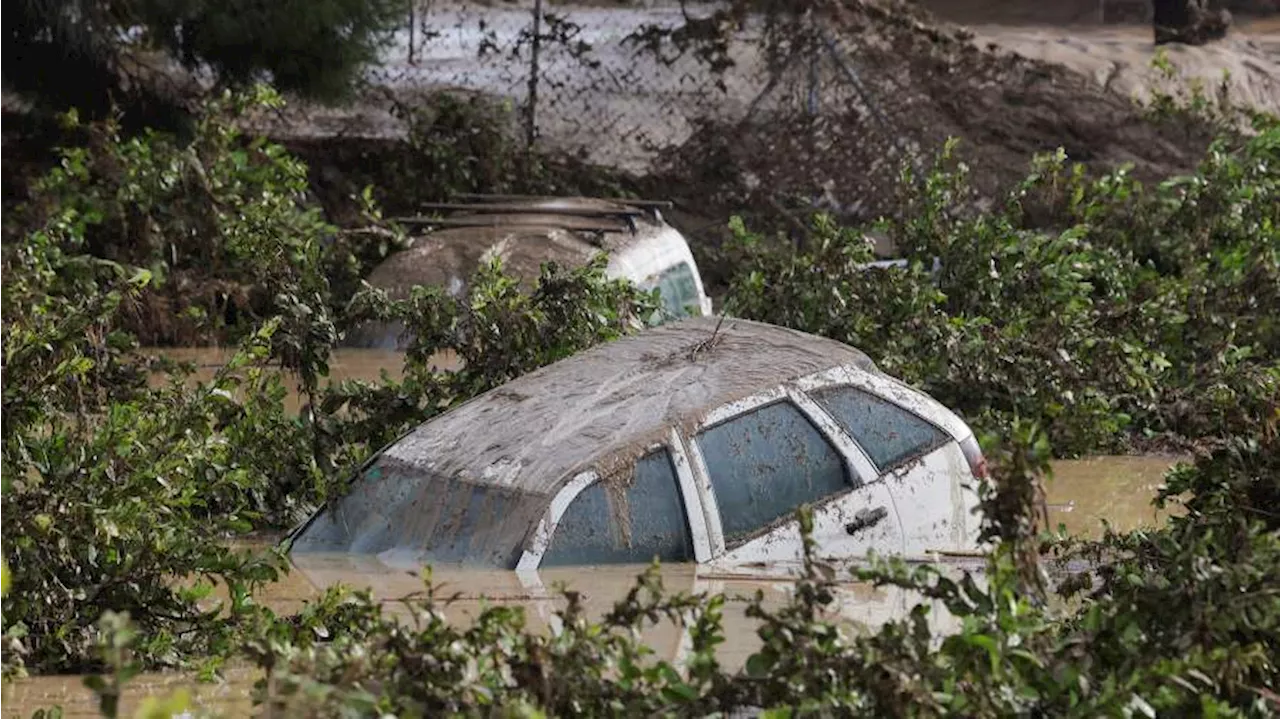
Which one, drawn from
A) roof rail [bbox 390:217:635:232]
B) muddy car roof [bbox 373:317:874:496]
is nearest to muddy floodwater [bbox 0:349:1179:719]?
muddy car roof [bbox 373:317:874:496]

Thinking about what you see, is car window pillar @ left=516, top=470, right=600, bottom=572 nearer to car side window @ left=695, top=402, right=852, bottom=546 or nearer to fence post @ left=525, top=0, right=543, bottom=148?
car side window @ left=695, top=402, right=852, bottom=546

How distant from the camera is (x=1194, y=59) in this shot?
26531mm

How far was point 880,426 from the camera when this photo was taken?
10250mm

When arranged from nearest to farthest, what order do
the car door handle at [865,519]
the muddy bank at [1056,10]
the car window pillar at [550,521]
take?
the car window pillar at [550,521] → the car door handle at [865,519] → the muddy bank at [1056,10]

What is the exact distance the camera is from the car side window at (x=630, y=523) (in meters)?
9.24

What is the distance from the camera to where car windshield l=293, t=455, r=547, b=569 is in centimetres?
923

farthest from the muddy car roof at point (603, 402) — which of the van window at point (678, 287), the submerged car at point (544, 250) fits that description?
the van window at point (678, 287)

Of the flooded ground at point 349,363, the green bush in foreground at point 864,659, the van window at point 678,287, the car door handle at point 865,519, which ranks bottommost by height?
the flooded ground at point 349,363

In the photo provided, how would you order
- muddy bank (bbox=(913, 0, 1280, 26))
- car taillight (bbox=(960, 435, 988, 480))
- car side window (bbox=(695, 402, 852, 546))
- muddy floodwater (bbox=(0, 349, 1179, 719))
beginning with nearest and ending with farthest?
muddy floodwater (bbox=(0, 349, 1179, 719)) < car side window (bbox=(695, 402, 852, 546)) < car taillight (bbox=(960, 435, 988, 480)) < muddy bank (bbox=(913, 0, 1280, 26))

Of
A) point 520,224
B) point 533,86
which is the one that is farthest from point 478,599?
point 533,86

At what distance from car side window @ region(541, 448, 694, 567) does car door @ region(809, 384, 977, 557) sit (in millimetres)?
1001

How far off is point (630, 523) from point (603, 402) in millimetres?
721

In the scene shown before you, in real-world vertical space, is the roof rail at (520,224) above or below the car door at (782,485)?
below

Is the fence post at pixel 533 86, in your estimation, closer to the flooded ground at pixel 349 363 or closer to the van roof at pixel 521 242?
the van roof at pixel 521 242
